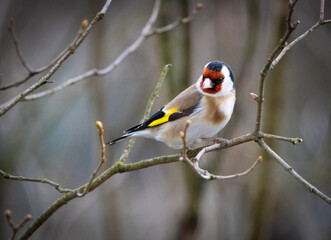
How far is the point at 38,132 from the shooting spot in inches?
240

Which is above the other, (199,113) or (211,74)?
(211,74)

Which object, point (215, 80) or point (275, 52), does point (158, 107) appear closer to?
point (215, 80)

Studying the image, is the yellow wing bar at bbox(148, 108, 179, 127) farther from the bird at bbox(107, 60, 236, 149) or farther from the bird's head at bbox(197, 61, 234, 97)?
the bird's head at bbox(197, 61, 234, 97)

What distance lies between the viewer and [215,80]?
12.0 ft

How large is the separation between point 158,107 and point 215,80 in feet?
9.83

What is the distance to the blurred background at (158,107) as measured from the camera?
5.40 meters

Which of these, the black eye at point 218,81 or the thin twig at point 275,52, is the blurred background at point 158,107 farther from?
the thin twig at point 275,52

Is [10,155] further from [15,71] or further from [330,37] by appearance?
[330,37]

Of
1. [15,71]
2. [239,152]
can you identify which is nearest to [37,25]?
[15,71]

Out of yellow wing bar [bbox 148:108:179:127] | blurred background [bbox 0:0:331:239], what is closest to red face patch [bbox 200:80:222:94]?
yellow wing bar [bbox 148:108:179:127]

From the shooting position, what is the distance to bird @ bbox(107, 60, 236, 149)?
360cm

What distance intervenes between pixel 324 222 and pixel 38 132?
478 centimetres

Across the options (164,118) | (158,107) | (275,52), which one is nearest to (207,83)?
(164,118)

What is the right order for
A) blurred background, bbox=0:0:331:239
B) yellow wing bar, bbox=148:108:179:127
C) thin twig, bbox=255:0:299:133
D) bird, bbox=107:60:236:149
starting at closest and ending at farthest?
1. thin twig, bbox=255:0:299:133
2. bird, bbox=107:60:236:149
3. yellow wing bar, bbox=148:108:179:127
4. blurred background, bbox=0:0:331:239
